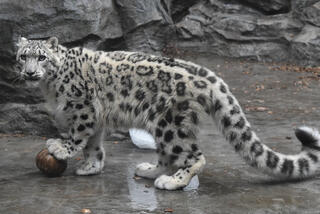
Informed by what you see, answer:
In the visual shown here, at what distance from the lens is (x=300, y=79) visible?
417 inches

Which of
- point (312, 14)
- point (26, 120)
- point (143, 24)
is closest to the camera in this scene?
point (26, 120)

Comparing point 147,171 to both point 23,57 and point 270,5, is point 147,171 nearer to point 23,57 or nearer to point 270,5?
point 23,57

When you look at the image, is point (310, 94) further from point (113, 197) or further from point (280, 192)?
point (113, 197)

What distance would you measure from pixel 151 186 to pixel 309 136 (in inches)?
55.5

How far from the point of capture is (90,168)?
215 inches

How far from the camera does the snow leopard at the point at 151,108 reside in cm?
481

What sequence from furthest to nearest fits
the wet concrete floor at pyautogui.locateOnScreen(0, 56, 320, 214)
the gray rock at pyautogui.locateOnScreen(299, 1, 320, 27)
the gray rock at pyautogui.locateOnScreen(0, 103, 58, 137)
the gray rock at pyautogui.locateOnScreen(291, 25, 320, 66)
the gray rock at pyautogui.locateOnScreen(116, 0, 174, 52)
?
the gray rock at pyautogui.locateOnScreen(299, 1, 320, 27) → the gray rock at pyautogui.locateOnScreen(291, 25, 320, 66) → the gray rock at pyautogui.locateOnScreen(116, 0, 174, 52) → the gray rock at pyautogui.locateOnScreen(0, 103, 58, 137) → the wet concrete floor at pyautogui.locateOnScreen(0, 56, 320, 214)

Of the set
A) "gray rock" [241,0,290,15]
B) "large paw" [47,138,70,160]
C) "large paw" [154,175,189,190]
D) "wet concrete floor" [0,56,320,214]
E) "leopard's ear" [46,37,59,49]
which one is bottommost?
"wet concrete floor" [0,56,320,214]

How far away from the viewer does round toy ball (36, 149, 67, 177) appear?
521cm

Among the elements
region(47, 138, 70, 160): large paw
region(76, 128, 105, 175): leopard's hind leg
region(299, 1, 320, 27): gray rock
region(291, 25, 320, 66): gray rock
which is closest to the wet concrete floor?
region(76, 128, 105, 175): leopard's hind leg

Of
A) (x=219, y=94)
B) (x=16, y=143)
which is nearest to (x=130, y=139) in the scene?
(x=16, y=143)

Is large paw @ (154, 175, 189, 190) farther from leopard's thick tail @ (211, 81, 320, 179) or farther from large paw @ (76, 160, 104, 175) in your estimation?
large paw @ (76, 160, 104, 175)

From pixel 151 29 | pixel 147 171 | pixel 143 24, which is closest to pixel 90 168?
pixel 147 171

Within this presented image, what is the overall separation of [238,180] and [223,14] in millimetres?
8469
